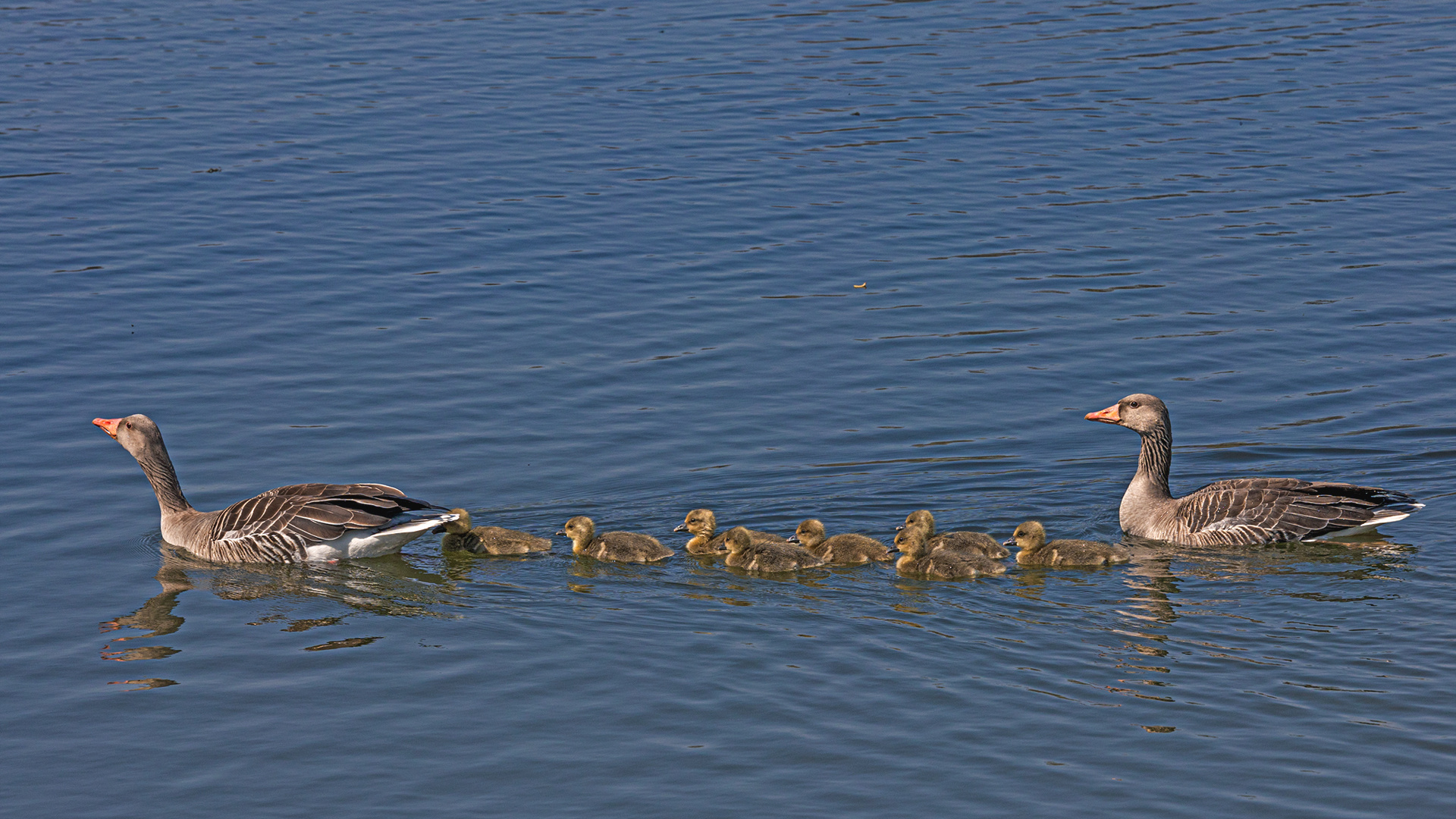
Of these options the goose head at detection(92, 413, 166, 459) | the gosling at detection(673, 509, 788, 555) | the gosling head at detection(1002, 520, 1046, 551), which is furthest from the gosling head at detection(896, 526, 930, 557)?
the goose head at detection(92, 413, 166, 459)

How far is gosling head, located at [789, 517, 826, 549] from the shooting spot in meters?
13.7

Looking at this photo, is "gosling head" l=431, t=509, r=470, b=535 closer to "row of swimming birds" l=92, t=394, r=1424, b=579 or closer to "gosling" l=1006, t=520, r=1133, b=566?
"row of swimming birds" l=92, t=394, r=1424, b=579

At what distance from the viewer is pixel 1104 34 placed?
33719 mm

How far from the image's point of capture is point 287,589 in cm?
1350

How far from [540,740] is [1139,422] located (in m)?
6.88

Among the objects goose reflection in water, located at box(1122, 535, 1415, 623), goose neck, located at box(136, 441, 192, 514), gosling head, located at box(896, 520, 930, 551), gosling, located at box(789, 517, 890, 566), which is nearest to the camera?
goose reflection in water, located at box(1122, 535, 1415, 623)

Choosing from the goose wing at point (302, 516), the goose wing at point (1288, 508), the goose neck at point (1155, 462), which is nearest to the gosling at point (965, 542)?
the goose neck at point (1155, 462)

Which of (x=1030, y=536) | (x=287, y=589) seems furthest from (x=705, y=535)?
(x=287, y=589)

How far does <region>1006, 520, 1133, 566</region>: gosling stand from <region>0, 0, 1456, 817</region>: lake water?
180 mm

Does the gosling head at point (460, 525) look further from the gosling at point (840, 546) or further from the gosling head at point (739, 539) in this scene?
the gosling at point (840, 546)

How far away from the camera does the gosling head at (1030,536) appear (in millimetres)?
13492

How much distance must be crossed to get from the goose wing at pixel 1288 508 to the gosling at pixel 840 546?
2904 mm

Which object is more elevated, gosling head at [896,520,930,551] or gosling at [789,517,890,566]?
gosling head at [896,520,930,551]

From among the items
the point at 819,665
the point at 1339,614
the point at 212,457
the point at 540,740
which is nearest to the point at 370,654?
the point at 540,740
